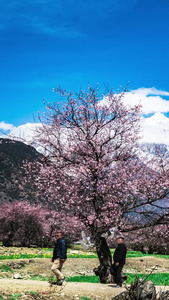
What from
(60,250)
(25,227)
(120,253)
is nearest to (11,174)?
(25,227)

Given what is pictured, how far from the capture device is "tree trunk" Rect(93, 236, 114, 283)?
13547mm

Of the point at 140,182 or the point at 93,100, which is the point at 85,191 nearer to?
the point at 140,182

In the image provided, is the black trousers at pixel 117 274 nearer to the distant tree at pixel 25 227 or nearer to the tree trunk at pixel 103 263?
the tree trunk at pixel 103 263

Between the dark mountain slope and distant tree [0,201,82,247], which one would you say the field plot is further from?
the dark mountain slope

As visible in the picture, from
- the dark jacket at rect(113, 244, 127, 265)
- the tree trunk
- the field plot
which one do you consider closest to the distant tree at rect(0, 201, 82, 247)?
the field plot

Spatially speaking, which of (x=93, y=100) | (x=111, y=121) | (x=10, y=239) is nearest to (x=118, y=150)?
(x=111, y=121)

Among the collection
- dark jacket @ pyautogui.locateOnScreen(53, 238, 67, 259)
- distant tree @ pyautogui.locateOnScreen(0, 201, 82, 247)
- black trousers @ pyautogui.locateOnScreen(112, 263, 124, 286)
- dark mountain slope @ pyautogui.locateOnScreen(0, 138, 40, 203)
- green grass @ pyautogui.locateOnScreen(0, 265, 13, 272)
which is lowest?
green grass @ pyautogui.locateOnScreen(0, 265, 13, 272)

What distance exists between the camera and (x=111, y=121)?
1548 cm

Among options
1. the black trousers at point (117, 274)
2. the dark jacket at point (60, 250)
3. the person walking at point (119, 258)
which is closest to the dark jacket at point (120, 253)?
the person walking at point (119, 258)

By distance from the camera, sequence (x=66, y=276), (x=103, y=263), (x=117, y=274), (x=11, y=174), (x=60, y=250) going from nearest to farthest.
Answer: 1. (x=60, y=250)
2. (x=117, y=274)
3. (x=103, y=263)
4. (x=66, y=276)
5. (x=11, y=174)

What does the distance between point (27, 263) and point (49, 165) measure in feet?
25.2

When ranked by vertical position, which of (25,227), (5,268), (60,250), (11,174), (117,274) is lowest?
(5,268)

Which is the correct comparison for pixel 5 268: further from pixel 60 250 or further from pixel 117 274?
pixel 117 274

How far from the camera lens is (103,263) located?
13.9m
